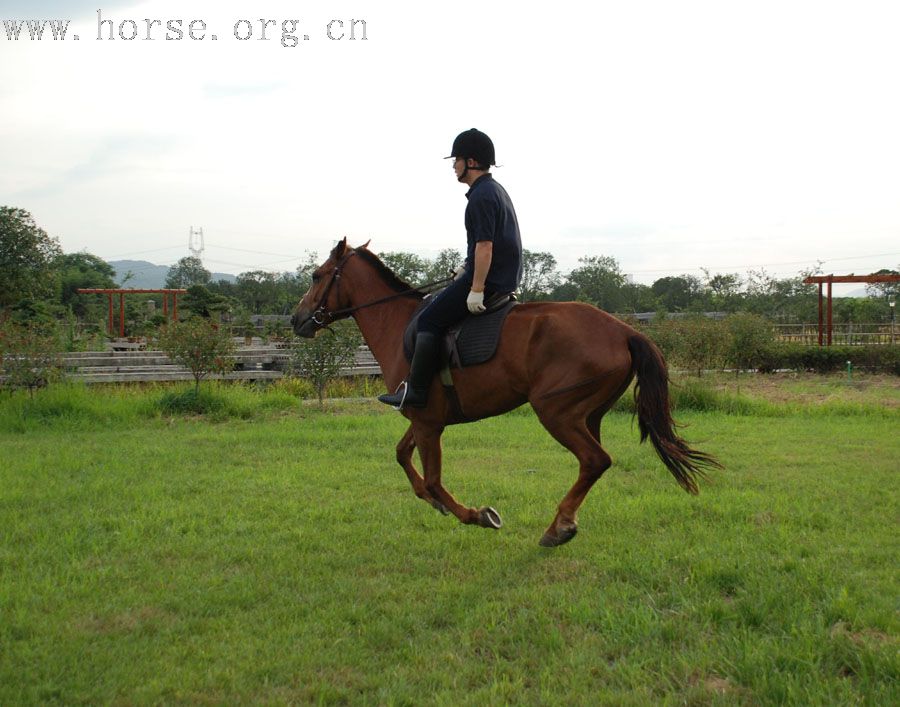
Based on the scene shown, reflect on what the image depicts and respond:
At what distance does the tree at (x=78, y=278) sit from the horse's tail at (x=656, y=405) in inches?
1528

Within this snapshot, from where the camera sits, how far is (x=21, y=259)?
36812 millimetres

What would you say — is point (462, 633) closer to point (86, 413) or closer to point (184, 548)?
point (184, 548)

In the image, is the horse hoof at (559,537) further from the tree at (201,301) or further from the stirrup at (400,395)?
the tree at (201,301)

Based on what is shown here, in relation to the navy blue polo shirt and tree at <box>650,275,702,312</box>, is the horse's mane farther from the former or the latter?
tree at <box>650,275,702,312</box>

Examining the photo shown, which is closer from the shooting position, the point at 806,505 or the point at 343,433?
the point at 806,505

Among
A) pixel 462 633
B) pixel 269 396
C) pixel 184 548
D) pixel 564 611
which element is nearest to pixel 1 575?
pixel 184 548

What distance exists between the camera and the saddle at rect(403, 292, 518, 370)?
5773 mm

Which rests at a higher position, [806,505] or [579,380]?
[579,380]

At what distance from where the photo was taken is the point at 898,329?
26922 millimetres

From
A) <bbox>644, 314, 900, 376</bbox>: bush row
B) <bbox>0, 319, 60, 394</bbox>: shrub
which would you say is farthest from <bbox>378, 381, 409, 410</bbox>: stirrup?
<bbox>644, 314, 900, 376</bbox>: bush row

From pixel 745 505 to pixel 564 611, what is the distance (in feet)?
10.0

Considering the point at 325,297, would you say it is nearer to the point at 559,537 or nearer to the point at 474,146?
the point at 474,146

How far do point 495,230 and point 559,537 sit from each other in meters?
2.29

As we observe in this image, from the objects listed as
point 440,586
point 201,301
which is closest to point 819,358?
point 440,586
